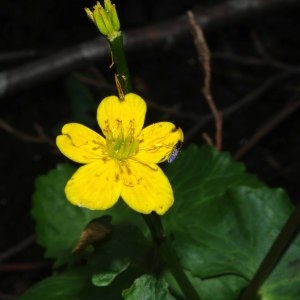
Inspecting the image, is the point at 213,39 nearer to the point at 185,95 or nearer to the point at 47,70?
the point at 185,95

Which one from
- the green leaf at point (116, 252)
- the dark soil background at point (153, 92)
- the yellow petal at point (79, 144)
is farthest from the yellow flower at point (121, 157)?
the dark soil background at point (153, 92)

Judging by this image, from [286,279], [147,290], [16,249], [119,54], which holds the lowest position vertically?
[16,249]

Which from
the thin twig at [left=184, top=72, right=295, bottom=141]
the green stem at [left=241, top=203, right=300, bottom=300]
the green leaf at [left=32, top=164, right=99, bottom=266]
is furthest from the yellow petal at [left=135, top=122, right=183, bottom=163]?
the thin twig at [left=184, top=72, right=295, bottom=141]

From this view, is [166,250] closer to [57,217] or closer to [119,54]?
[119,54]

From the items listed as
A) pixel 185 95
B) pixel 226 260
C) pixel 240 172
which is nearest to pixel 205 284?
pixel 226 260

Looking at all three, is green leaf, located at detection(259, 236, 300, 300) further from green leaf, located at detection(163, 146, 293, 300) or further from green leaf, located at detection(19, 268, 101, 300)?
green leaf, located at detection(19, 268, 101, 300)

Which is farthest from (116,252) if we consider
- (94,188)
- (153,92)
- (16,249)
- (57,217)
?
(153,92)
